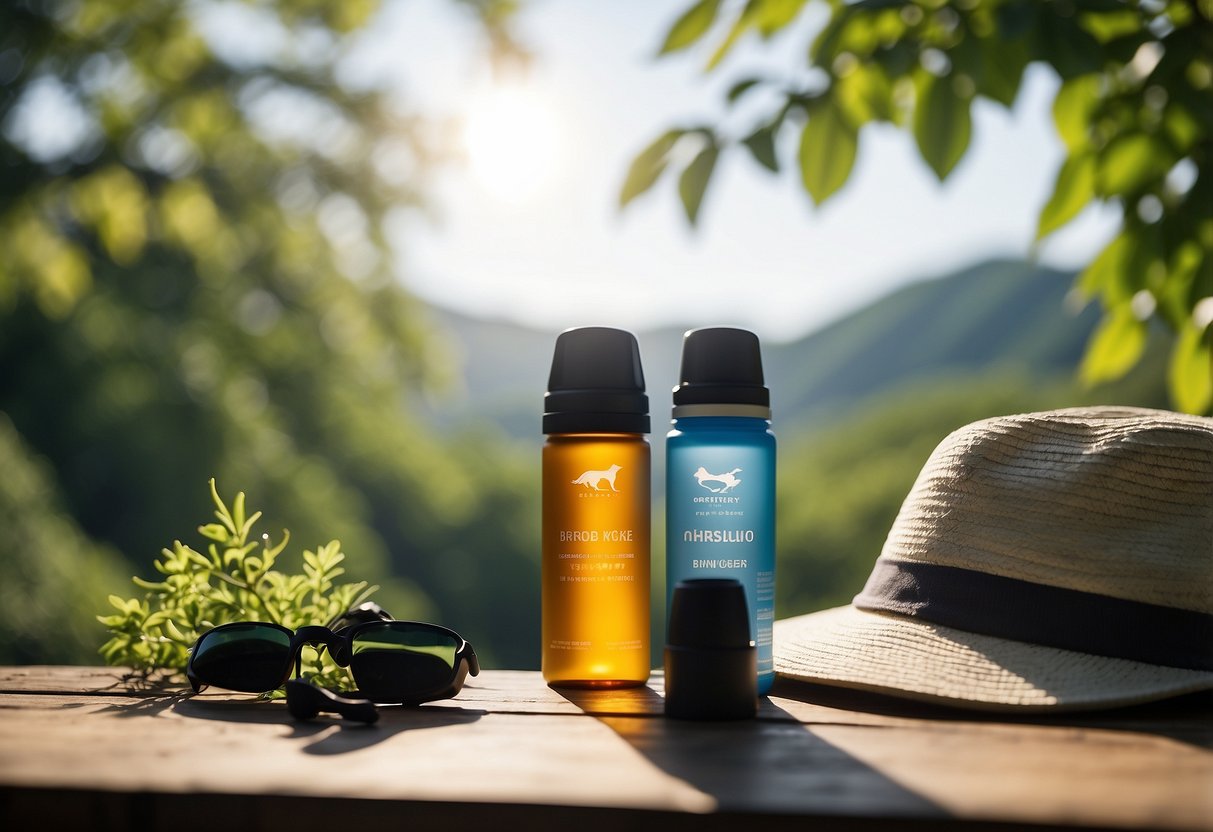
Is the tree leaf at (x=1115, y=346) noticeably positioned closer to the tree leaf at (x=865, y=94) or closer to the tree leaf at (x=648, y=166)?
the tree leaf at (x=865, y=94)

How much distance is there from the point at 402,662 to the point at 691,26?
94cm

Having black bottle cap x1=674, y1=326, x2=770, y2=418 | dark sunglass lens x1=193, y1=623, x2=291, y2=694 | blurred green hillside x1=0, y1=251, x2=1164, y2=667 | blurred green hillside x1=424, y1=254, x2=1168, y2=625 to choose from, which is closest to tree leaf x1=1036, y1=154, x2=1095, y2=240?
black bottle cap x1=674, y1=326, x2=770, y2=418

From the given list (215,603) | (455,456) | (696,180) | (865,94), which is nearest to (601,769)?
(215,603)

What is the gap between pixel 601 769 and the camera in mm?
807

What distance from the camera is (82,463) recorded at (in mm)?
7902

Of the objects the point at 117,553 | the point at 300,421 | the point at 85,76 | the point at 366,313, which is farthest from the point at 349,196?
the point at 117,553

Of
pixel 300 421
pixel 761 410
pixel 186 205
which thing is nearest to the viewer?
pixel 761 410

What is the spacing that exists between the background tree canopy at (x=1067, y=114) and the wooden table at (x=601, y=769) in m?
0.73

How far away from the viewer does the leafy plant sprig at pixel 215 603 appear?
1218 millimetres

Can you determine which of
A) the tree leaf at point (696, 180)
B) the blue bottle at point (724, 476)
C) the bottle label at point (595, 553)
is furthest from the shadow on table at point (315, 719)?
the tree leaf at point (696, 180)

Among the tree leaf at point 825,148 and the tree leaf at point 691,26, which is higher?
the tree leaf at point 691,26

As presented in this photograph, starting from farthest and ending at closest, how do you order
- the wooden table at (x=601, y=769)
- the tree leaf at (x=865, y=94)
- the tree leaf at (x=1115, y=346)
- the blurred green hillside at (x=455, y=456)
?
the blurred green hillside at (x=455, y=456)
the tree leaf at (x=1115, y=346)
the tree leaf at (x=865, y=94)
the wooden table at (x=601, y=769)

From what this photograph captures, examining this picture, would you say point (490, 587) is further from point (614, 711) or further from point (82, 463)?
point (614, 711)

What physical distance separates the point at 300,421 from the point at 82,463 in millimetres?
1809
